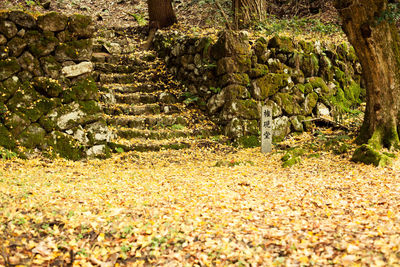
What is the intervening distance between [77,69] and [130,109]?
1.44 metres

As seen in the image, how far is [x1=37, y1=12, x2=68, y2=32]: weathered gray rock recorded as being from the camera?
5277mm

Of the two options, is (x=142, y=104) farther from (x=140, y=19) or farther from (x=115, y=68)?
(x=140, y=19)

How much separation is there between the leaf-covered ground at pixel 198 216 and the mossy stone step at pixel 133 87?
265 centimetres

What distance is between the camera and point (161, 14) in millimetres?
9414

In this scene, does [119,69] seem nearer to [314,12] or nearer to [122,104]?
[122,104]

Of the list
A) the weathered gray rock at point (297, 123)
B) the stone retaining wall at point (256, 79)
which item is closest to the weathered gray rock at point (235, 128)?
the stone retaining wall at point (256, 79)

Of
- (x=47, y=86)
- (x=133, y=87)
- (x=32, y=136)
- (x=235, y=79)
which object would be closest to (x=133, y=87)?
(x=133, y=87)

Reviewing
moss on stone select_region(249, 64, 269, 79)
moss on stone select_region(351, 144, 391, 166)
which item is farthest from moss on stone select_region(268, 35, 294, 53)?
moss on stone select_region(351, 144, 391, 166)

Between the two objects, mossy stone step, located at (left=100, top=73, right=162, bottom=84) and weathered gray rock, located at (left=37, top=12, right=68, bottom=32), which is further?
mossy stone step, located at (left=100, top=73, right=162, bottom=84)

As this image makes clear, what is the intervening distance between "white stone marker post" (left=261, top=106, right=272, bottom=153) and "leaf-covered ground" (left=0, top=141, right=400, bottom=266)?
1.25 metres

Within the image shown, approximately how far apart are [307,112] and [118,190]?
535 centimetres

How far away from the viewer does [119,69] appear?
7703 mm

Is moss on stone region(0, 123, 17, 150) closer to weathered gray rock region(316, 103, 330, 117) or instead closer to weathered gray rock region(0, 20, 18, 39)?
weathered gray rock region(0, 20, 18, 39)

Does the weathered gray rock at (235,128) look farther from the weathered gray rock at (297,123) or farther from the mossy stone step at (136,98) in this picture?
the mossy stone step at (136,98)
